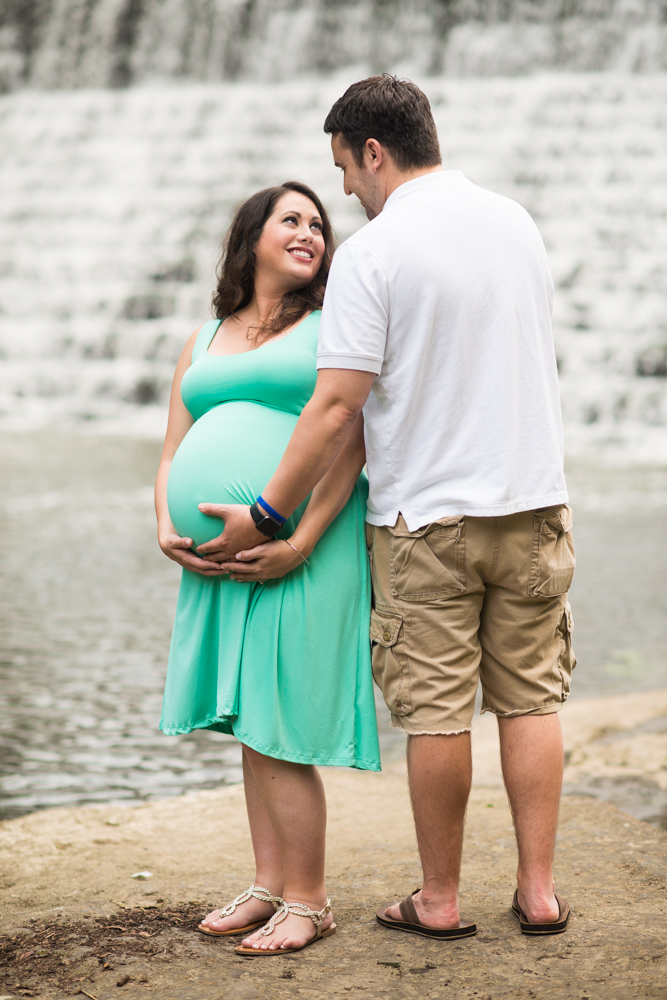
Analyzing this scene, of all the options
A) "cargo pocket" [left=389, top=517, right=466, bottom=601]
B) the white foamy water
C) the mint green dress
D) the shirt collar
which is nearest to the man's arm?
the mint green dress

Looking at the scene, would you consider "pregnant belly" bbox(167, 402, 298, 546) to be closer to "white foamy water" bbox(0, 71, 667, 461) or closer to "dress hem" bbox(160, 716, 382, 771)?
"dress hem" bbox(160, 716, 382, 771)

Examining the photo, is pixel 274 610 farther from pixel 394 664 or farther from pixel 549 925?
pixel 549 925

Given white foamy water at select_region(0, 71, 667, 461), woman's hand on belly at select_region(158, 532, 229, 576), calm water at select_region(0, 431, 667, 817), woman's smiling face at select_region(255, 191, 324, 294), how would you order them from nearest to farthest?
woman's hand on belly at select_region(158, 532, 229, 576) → woman's smiling face at select_region(255, 191, 324, 294) → calm water at select_region(0, 431, 667, 817) → white foamy water at select_region(0, 71, 667, 461)

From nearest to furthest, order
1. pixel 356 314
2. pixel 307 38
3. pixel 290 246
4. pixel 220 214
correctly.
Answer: pixel 356 314 < pixel 290 246 < pixel 220 214 < pixel 307 38

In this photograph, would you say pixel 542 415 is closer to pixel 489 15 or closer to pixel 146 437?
pixel 146 437

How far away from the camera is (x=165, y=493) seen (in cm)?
253

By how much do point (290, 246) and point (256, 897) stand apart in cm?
146

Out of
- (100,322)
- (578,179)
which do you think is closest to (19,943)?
(100,322)

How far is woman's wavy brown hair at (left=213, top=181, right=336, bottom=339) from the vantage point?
2525mm

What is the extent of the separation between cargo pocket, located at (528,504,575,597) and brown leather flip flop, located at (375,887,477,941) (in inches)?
28.2

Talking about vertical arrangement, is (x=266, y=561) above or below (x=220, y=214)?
below

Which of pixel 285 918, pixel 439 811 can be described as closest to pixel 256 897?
pixel 285 918

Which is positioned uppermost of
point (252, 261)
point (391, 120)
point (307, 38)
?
point (307, 38)

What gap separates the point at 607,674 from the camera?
4914mm
